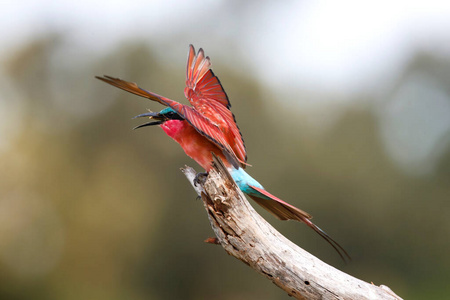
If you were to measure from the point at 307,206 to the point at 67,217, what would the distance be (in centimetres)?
295

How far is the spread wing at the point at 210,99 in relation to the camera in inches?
77.5

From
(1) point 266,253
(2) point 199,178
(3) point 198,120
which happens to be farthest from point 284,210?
(3) point 198,120

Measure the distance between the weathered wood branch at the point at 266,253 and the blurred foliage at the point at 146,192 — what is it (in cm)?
363

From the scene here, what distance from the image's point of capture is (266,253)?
183 centimetres

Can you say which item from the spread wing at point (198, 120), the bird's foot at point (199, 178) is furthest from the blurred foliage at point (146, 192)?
the spread wing at point (198, 120)

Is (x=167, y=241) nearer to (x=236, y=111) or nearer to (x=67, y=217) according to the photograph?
(x=67, y=217)

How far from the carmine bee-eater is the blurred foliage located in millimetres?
3394

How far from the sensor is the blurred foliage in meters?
5.61

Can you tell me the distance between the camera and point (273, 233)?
1.89 metres

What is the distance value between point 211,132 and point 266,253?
526 mm

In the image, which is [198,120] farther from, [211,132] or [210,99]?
[210,99]

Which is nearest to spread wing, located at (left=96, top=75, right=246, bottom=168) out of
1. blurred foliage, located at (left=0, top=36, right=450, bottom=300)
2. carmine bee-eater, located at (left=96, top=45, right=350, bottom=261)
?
carmine bee-eater, located at (left=96, top=45, right=350, bottom=261)

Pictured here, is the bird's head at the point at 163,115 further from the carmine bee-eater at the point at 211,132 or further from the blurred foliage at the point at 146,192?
the blurred foliage at the point at 146,192

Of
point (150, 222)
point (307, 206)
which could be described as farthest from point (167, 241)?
point (307, 206)
